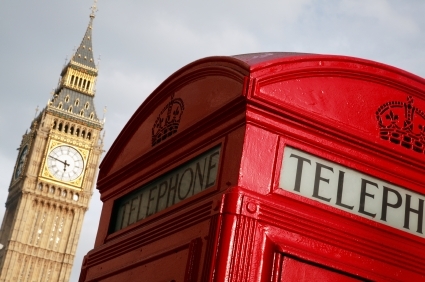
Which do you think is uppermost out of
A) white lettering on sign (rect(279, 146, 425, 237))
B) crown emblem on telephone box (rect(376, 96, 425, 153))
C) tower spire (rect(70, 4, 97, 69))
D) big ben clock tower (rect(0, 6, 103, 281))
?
tower spire (rect(70, 4, 97, 69))

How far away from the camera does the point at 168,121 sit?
271 centimetres

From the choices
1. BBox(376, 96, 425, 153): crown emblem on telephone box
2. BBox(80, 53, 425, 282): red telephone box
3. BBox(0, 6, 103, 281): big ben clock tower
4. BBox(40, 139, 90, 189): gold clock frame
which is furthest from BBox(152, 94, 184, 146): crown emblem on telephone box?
BBox(40, 139, 90, 189): gold clock frame

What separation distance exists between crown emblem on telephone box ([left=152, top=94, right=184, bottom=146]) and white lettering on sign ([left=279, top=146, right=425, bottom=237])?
22.1 inches

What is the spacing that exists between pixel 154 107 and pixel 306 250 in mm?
1026

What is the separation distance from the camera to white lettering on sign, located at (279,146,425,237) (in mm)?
2158

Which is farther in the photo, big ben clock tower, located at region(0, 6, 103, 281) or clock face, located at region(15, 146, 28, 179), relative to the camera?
clock face, located at region(15, 146, 28, 179)

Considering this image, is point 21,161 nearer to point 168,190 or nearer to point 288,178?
point 168,190

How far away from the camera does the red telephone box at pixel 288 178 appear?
81.7 inches

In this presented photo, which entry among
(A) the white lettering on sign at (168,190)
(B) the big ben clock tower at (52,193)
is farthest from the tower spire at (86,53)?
(A) the white lettering on sign at (168,190)

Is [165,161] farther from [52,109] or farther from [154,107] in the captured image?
[52,109]

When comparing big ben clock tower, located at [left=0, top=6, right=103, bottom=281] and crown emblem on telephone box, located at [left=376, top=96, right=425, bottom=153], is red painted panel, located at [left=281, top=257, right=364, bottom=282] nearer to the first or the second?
crown emblem on telephone box, located at [left=376, top=96, right=425, bottom=153]

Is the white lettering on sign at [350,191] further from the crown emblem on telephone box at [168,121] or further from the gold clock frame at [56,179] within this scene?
the gold clock frame at [56,179]

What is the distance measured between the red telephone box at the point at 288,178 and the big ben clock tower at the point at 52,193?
1787 inches

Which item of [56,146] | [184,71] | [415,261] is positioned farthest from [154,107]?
[56,146]
